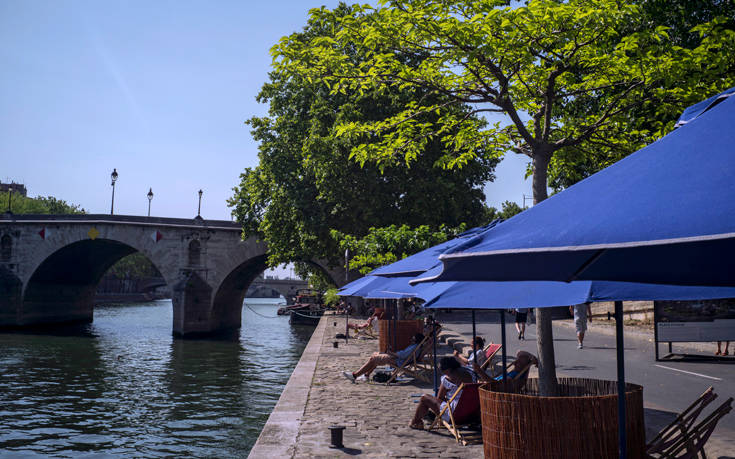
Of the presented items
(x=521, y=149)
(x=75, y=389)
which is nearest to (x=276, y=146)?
(x=75, y=389)

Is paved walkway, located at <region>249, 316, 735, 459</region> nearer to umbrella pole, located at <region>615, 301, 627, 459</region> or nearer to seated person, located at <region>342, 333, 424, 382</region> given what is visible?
seated person, located at <region>342, 333, 424, 382</region>

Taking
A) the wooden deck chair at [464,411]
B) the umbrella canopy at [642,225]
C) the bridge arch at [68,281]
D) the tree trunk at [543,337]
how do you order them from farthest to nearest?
the bridge arch at [68,281]
the wooden deck chair at [464,411]
the tree trunk at [543,337]
the umbrella canopy at [642,225]

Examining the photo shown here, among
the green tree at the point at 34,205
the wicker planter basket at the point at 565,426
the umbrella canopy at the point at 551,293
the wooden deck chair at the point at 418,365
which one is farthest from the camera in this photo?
the green tree at the point at 34,205

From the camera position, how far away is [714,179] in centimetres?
233

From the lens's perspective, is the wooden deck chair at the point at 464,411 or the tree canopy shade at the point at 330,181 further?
the tree canopy shade at the point at 330,181

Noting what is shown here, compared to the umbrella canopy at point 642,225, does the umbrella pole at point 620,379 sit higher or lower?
lower

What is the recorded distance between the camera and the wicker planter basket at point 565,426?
4523 millimetres

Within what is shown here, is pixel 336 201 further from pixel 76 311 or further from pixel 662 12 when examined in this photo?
pixel 76 311

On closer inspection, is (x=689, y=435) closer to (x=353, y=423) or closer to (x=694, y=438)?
A: (x=694, y=438)

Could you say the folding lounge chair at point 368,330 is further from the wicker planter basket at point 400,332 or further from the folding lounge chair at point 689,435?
the folding lounge chair at point 689,435

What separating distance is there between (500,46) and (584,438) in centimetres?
462

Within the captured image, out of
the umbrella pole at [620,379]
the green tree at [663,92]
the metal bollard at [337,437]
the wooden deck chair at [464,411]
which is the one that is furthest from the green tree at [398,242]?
the umbrella pole at [620,379]

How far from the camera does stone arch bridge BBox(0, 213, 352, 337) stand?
129 feet

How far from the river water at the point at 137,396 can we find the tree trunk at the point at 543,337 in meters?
6.43
